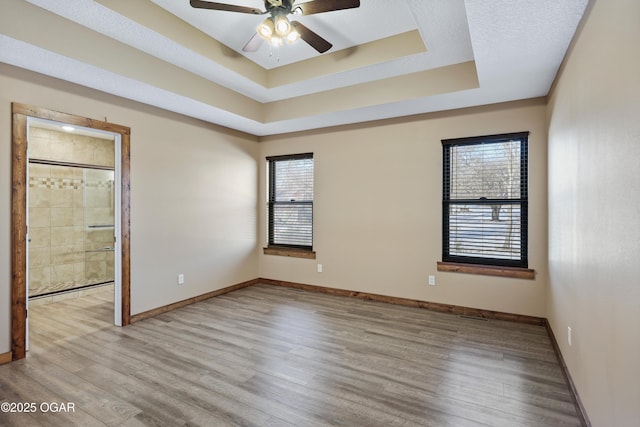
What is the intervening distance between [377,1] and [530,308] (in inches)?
142

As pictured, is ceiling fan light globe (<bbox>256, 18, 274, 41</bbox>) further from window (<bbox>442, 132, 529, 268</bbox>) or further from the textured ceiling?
window (<bbox>442, 132, 529, 268</bbox>)

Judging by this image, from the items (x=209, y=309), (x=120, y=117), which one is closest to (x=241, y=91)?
(x=120, y=117)

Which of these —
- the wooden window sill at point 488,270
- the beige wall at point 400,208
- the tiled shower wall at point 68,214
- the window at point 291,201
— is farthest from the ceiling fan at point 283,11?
the tiled shower wall at point 68,214

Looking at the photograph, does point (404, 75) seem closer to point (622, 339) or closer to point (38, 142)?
point (622, 339)

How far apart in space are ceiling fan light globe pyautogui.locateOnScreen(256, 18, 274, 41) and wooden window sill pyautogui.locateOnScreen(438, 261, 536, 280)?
3289mm

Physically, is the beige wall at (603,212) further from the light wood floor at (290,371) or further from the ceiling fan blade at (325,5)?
the ceiling fan blade at (325,5)

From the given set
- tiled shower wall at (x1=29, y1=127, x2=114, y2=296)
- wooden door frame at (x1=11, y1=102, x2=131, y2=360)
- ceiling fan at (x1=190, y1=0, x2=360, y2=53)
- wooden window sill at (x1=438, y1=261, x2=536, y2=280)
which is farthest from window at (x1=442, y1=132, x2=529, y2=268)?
tiled shower wall at (x1=29, y1=127, x2=114, y2=296)

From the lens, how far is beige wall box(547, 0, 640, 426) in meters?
1.29

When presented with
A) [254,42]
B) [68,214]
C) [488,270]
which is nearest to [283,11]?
[254,42]

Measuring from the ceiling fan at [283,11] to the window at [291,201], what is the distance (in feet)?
8.58

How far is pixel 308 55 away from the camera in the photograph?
3.66m

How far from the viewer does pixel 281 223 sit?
561cm

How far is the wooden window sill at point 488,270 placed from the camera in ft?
12.0

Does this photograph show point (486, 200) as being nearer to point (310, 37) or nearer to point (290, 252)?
point (310, 37)
